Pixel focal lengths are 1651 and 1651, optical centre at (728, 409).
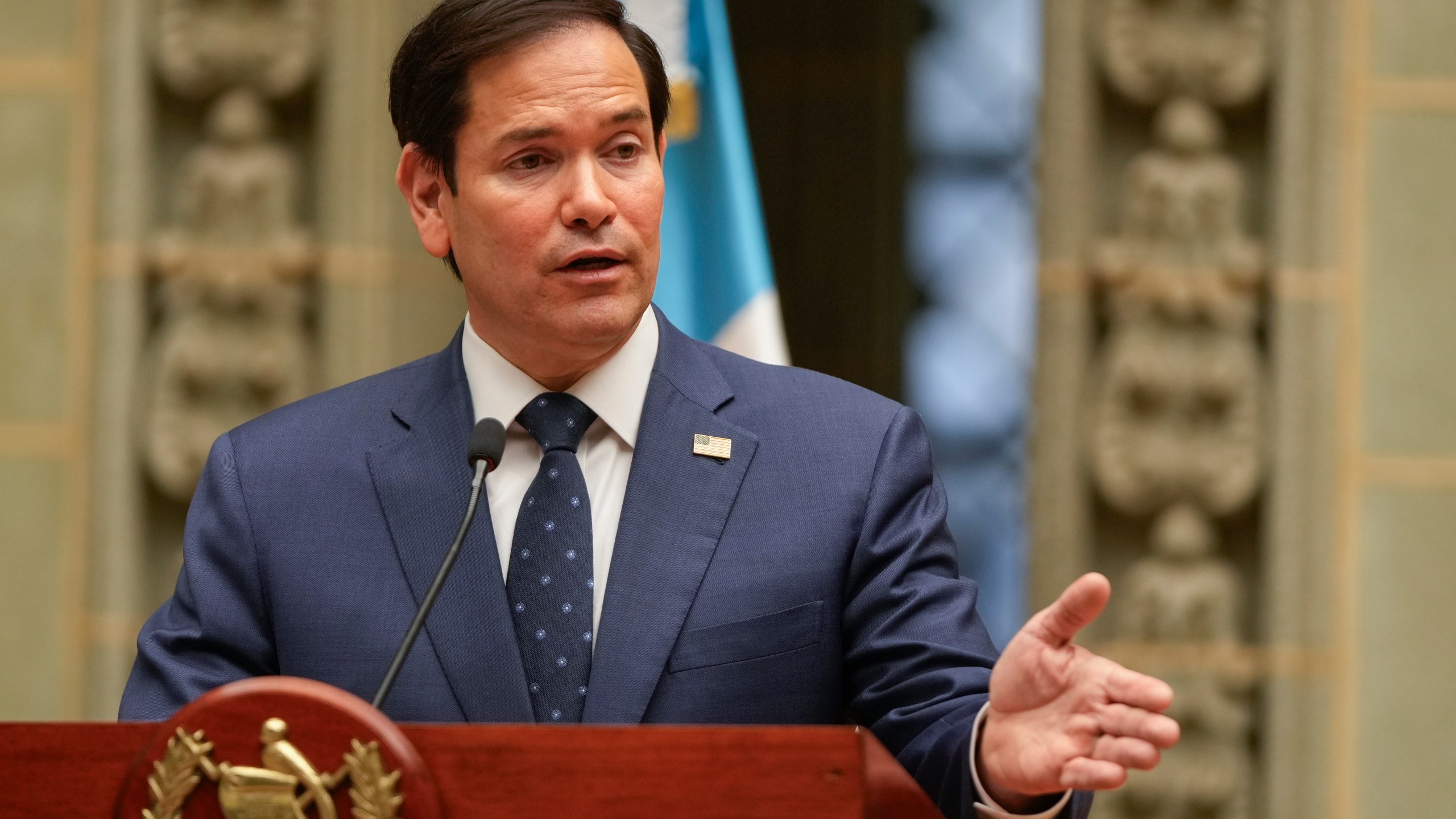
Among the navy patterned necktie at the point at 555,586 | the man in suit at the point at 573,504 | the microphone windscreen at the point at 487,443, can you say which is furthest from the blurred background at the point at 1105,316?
the microphone windscreen at the point at 487,443

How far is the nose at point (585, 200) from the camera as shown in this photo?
2.20 m

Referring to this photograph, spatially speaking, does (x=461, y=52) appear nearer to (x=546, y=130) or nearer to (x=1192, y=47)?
(x=546, y=130)

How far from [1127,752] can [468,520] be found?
74 cm

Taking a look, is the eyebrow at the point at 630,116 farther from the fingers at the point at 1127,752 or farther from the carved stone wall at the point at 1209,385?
the carved stone wall at the point at 1209,385

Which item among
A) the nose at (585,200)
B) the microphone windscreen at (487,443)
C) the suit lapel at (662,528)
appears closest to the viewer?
the microphone windscreen at (487,443)

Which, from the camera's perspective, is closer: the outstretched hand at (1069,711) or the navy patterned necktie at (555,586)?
the outstretched hand at (1069,711)

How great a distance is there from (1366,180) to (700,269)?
5.05ft

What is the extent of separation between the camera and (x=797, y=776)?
1495 mm

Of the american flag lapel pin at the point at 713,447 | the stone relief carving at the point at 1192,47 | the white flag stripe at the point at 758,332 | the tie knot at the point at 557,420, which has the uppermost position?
the stone relief carving at the point at 1192,47

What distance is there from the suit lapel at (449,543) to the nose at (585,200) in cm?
32

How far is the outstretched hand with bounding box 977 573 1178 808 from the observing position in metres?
1.65

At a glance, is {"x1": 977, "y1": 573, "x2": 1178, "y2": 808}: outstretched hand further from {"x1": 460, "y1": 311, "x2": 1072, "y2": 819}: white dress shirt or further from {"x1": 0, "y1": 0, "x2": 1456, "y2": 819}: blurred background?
{"x1": 0, "y1": 0, "x2": 1456, "y2": 819}: blurred background

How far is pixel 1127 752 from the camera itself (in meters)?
1.66

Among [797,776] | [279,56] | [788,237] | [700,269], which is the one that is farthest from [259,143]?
[797,776]
